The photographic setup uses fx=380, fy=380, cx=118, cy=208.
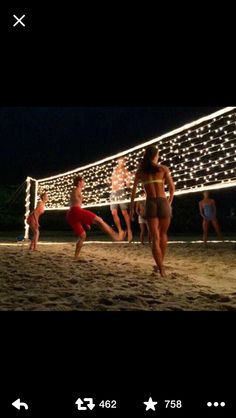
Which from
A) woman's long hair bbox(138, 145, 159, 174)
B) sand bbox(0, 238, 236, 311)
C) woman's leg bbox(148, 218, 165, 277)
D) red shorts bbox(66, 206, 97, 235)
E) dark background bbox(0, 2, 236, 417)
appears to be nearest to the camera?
dark background bbox(0, 2, 236, 417)

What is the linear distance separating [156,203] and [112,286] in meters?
1.04

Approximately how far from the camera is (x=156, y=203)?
3762mm

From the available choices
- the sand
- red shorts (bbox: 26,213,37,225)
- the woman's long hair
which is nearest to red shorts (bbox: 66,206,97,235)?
the sand

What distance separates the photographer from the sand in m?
2.43

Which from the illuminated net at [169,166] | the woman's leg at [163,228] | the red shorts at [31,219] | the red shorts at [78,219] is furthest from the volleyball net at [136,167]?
the woman's leg at [163,228]

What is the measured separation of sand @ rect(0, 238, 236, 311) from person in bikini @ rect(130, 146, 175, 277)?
0.98 ft

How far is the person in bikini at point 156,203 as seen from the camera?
374 centimetres

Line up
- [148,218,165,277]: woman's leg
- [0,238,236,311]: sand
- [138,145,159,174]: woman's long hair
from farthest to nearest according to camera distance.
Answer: [138,145,159,174]: woman's long hair
[148,218,165,277]: woman's leg
[0,238,236,311]: sand

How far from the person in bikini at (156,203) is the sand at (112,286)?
11.8 inches

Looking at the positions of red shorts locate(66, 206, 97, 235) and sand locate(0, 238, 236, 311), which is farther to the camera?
red shorts locate(66, 206, 97, 235)

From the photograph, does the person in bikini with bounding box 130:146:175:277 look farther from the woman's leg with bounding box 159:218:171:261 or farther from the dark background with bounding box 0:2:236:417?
the dark background with bounding box 0:2:236:417

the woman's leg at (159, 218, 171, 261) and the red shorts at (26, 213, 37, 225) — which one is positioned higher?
the red shorts at (26, 213, 37, 225)
